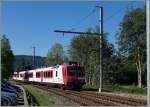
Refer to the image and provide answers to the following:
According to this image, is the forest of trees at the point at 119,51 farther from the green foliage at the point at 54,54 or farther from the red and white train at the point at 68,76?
the green foliage at the point at 54,54

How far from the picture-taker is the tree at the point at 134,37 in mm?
62641

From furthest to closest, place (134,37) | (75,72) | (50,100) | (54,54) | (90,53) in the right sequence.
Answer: (54,54) < (90,53) < (134,37) < (75,72) < (50,100)

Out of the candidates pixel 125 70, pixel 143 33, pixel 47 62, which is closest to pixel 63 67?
pixel 143 33

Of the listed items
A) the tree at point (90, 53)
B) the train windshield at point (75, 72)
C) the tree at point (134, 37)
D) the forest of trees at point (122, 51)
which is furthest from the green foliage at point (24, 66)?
the train windshield at point (75, 72)

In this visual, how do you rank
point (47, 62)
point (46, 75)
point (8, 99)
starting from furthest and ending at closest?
point (47, 62)
point (46, 75)
point (8, 99)

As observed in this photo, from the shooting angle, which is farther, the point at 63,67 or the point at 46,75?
the point at 46,75

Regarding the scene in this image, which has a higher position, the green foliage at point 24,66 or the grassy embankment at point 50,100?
the green foliage at point 24,66

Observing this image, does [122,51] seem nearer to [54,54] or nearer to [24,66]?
[54,54]

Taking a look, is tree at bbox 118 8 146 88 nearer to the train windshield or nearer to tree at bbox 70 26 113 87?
tree at bbox 70 26 113 87

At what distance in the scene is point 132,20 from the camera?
63.8 meters

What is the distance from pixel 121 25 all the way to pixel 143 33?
3.69 metres

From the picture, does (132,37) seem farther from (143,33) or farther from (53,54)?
(53,54)

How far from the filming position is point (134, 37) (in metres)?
64.5

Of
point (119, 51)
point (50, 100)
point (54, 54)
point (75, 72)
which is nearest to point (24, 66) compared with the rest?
point (54, 54)
